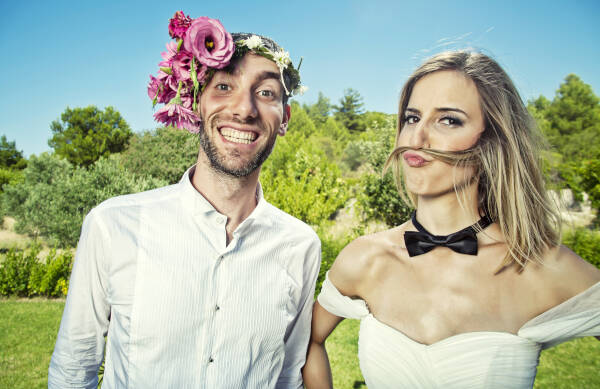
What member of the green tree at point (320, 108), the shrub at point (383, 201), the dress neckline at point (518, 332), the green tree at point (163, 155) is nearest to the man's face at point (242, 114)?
the dress neckline at point (518, 332)

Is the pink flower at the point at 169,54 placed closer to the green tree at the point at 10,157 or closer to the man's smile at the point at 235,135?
the man's smile at the point at 235,135

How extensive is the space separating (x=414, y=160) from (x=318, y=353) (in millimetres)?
1499

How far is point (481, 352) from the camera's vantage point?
5.88ft

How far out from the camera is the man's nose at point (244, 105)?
213 cm

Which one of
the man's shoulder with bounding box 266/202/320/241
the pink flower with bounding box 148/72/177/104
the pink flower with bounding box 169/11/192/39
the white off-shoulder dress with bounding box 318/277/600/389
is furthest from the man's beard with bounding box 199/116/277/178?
the white off-shoulder dress with bounding box 318/277/600/389

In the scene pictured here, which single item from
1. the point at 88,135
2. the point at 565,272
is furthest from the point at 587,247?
the point at 88,135

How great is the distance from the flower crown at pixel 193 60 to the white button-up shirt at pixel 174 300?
541mm

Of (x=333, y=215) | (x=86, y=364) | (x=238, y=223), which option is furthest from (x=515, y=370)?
(x=333, y=215)

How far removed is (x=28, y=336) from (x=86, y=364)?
23.8 feet

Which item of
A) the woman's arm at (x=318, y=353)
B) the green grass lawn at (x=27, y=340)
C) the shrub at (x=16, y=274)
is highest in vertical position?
the woman's arm at (x=318, y=353)

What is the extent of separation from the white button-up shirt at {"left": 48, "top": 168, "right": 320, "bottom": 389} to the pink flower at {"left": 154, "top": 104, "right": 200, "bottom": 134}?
17.7 inches

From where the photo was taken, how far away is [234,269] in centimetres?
207

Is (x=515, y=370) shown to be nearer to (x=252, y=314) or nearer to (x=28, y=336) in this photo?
(x=252, y=314)

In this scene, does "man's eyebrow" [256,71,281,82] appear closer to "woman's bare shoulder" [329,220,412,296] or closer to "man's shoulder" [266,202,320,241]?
"man's shoulder" [266,202,320,241]
